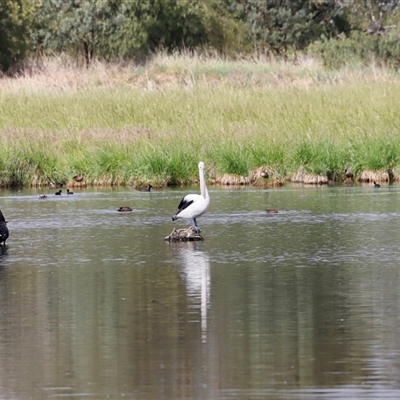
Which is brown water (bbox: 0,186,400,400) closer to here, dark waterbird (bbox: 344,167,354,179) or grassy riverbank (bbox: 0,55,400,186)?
dark waterbird (bbox: 344,167,354,179)

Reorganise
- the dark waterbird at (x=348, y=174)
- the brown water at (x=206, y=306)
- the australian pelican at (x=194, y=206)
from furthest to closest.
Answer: the dark waterbird at (x=348, y=174)
the australian pelican at (x=194, y=206)
the brown water at (x=206, y=306)

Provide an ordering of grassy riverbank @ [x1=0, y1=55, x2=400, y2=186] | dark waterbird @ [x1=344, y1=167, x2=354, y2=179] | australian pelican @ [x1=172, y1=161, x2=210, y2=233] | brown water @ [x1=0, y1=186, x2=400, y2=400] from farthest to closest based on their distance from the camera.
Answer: grassy riverbank @ [x1=0, y1=55, x2=400, y2=186]
dark waterbird @ [x1=344, y1=167, x2=354, y2=179]
australian pelican @ [x1=172, y1=161, x2=210, y2=233]
brown water @ [x1=0, y1=186, x2=400, y2=400]

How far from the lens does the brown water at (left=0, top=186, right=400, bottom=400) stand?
694 cm

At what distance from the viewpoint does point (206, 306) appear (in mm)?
9477

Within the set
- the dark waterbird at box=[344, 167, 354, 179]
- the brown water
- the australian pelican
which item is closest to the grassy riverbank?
the dark waterbird at box=[344, 167, 354, 179]

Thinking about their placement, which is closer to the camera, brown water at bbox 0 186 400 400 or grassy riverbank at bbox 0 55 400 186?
brown water at bbox 0 186 400 400

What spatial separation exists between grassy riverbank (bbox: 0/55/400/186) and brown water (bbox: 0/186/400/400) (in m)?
4.84

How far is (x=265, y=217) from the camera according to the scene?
16.3 metres

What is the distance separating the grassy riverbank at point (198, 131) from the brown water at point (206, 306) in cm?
484

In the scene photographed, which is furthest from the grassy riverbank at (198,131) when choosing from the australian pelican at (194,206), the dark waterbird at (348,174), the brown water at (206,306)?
the australian pelican at (194,206)

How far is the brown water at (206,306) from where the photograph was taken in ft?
22.8

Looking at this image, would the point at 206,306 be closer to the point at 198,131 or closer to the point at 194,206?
the point at 194,206

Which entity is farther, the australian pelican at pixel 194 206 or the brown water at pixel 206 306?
the australian pelican at pixel 194 206

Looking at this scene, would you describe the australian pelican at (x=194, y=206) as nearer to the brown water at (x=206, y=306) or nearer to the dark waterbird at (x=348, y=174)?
the brown water at (x=206, y=306)
